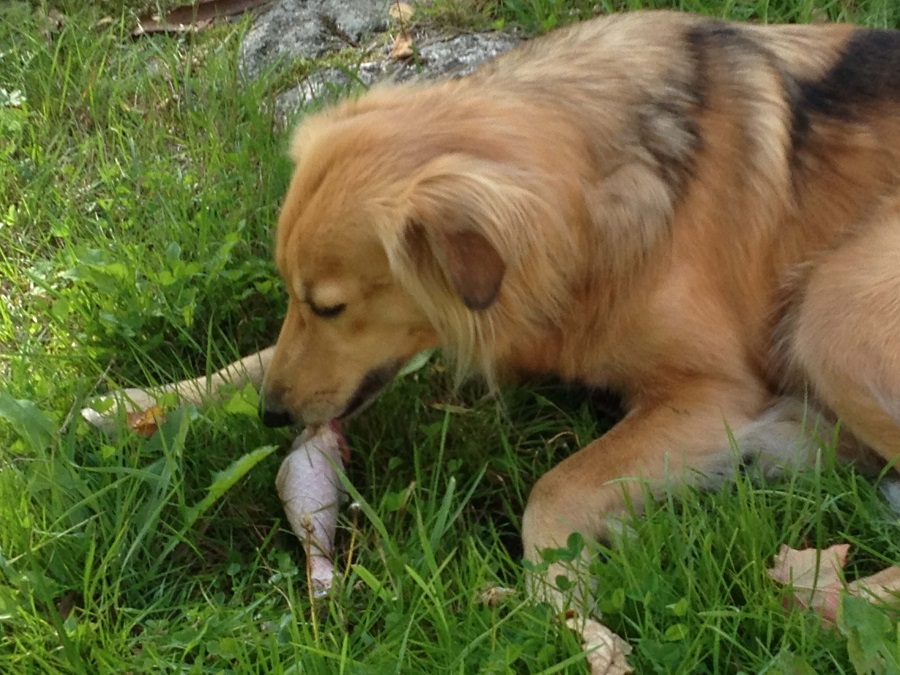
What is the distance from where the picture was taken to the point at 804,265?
7.79 ft

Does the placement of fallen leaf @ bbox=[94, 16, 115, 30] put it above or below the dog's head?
above

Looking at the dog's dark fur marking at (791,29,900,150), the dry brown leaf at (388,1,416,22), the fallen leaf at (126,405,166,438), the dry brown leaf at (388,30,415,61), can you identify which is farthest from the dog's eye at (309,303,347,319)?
the dry brown leaf at (388,1,416,22)

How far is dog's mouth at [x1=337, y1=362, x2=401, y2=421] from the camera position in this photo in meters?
2.27

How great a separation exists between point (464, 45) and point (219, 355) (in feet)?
5.90

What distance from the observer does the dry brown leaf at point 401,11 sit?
12.9 feet

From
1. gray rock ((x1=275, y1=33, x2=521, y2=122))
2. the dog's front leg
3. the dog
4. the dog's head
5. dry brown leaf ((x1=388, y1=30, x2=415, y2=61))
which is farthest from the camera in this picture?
dry brown leaf ((x1=388, y1=30, x2=415, y2=61))

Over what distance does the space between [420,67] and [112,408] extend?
187cm

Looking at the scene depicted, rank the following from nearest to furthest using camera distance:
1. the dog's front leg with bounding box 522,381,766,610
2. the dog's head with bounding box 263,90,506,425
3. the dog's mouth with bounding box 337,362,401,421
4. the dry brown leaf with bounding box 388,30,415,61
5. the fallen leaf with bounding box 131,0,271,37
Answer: the dog's head with bounding box 263,90,506,425 < the dog's front leg with bounding box 522,381,766,610 < the dog's mouth with bounding box 337,362,401,421 < the dry brown leaf with bounding box 388,30,415,61 < the fallen leaf with bounding box 131,0,271,37

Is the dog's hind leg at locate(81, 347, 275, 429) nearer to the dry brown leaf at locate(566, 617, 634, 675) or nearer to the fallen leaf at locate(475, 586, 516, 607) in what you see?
the fallen leaf at locate(475, 586, 516, 607)

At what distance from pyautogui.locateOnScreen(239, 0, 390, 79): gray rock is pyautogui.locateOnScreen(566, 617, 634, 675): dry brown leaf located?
2789 mm

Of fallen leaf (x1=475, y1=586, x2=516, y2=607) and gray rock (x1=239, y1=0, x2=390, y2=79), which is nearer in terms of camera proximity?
fallen leaf (x1=475, y1=586, x2=516, y2=607)

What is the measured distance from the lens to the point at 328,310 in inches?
84.2

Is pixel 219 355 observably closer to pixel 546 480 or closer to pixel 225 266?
pixel 225 266

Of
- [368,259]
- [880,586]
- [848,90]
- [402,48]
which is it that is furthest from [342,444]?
[402,48]
